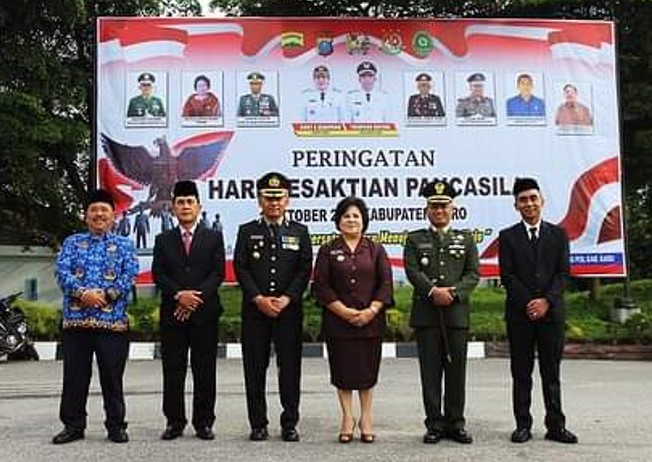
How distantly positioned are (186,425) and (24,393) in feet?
8.86

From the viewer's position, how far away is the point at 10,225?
12930 millimetres

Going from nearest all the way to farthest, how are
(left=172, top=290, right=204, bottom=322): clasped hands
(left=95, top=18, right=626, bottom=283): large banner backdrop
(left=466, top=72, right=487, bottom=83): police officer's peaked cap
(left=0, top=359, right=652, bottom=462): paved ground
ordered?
(left=0, top=359, right=652, bottom=462): paved ground, (left=172, top=290, right=204, bottom=322): clasped hands, (left=95, top=18, right=626, bottom=283): large banner backdrop, (left=466, top=72, right=487, bottom=83): police officer's peaked cap

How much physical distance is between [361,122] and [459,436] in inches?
251

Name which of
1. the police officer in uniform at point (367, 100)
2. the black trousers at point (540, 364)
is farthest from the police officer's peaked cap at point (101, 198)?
the police officer in uniform at point (367, 100)

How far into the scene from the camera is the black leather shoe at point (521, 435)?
5.33 metres

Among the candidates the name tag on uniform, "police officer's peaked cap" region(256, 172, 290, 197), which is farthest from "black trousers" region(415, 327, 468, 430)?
"police officer's peaked cap" region(256, 172, 290, 197)

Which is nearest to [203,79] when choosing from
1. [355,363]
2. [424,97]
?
[424,97]

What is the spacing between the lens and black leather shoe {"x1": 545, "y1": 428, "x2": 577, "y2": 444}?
17.5 ft

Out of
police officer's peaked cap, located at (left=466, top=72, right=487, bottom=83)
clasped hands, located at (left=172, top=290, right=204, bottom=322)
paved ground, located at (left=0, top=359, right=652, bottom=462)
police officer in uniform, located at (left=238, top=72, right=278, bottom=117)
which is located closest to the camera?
paved ground, located at (left=0, top=359, right=652, bottom=462)

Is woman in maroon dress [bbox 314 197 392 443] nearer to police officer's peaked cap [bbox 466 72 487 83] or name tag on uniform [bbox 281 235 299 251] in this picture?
name tag on uniform [bbox 281 235 299 251]

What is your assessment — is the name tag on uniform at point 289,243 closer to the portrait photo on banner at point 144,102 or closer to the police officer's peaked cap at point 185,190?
the police officer's peaked cap at point 185,190

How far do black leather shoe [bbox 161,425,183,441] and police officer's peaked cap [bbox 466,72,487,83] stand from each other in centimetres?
719

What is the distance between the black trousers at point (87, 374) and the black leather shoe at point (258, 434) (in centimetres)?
75

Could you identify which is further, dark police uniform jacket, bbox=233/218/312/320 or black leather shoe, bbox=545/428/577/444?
dark police uniform jacket, bbox=233/218/312/320
